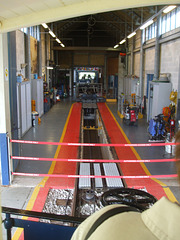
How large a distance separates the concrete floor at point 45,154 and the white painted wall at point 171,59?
10.3ft

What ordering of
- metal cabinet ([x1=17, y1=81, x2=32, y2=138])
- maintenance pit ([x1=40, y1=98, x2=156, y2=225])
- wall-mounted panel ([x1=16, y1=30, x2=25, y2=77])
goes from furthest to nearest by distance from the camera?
1. wall-mounted panel ([x1=16, y1=30, x2=25, y2=77])
2. metal cabinet ([x1=17, y1=81, x2=32, y2=138])
3. maintenance pit ([x1=40, y1=98, x2=156, y2=225])

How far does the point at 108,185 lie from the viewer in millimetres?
6395

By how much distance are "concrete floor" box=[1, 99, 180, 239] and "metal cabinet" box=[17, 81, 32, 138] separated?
1.29ft

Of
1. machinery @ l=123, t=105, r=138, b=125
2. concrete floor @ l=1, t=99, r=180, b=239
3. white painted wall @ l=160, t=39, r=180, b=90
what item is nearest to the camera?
concrete floor @ l=1, t=99, r=180, b=239

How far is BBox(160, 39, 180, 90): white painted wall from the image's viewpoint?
42.1 feet

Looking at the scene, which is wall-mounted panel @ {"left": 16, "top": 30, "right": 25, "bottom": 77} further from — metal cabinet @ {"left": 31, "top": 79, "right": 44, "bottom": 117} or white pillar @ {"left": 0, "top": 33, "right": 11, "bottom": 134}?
white pillar @ {"left": 0, "top": 33, "right": 11, "bottom": 134}

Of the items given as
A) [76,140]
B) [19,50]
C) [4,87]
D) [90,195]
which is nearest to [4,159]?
[4,87]

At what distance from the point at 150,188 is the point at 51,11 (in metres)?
5.01

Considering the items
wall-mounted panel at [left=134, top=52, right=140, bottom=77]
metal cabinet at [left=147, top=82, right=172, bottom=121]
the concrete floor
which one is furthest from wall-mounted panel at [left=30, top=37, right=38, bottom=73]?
metal cabinet at [left=147, top=82, right=172, bottom=121]

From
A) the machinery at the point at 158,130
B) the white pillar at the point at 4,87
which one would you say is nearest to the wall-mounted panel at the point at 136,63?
the machinery at the point at 158,130

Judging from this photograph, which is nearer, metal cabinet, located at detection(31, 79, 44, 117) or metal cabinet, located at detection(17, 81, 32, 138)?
metal cabinet, located at detection(17, 81, 32, 138)

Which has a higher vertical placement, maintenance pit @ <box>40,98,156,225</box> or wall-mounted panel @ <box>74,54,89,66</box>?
wall-mounted panel @ <box>74,54,89,66</box>

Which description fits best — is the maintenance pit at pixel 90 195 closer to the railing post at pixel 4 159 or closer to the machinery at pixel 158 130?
the railing post at pixel 4 159

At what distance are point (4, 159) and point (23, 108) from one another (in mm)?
5893
